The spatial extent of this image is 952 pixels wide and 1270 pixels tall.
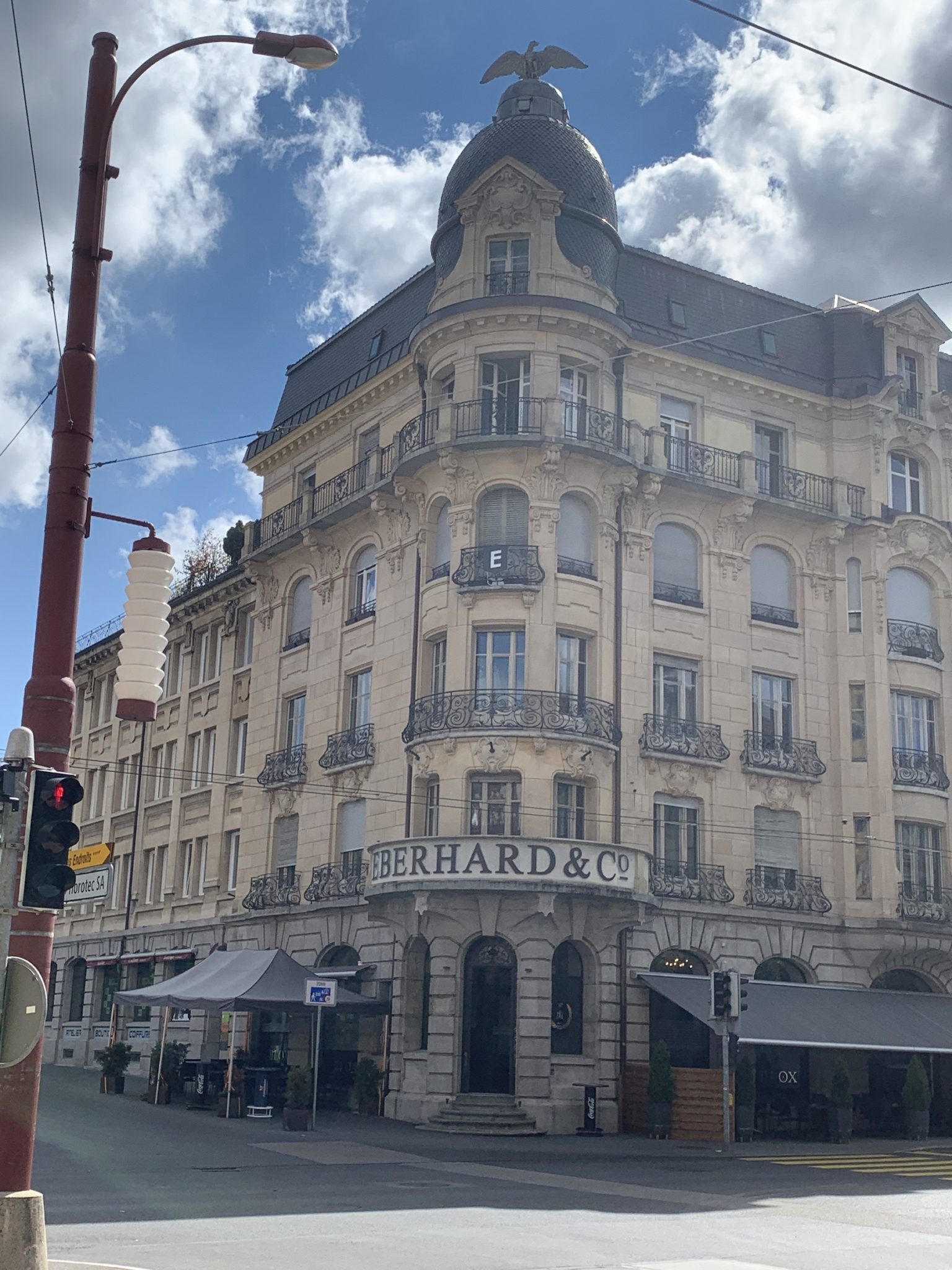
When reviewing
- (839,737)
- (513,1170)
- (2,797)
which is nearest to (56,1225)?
(2,797)

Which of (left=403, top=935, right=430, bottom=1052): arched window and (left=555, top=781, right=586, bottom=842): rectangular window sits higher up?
(left=555, top=781, right=586, bottom=842): rectangular window

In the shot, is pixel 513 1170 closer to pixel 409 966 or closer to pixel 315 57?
pixel 409 966

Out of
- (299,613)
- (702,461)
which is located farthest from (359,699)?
(702,461)

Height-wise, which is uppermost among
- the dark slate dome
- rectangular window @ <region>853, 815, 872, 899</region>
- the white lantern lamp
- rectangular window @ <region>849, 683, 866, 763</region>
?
the dark slate dome

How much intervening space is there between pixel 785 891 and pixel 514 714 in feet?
28.1

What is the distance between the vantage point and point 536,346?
3297 cm

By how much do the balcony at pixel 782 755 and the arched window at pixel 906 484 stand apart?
7.15m

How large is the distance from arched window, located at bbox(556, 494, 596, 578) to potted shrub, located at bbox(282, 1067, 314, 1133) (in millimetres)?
12196

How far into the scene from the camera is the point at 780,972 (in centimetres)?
3397

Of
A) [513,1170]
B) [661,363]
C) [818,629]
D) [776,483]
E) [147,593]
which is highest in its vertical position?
[661,363]

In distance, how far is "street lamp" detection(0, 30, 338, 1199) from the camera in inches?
399

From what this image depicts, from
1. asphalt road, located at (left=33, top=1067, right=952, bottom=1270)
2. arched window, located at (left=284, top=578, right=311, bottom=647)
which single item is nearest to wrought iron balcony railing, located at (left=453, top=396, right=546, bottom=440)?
arched window, located at (left=284, top=578, right=311, bottom=647)

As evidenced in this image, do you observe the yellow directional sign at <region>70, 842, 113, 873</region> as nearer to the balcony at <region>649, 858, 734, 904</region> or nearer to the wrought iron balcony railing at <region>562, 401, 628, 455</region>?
the balcony at <region>649, 858, 734, 904</region>

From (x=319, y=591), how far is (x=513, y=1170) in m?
20.0
